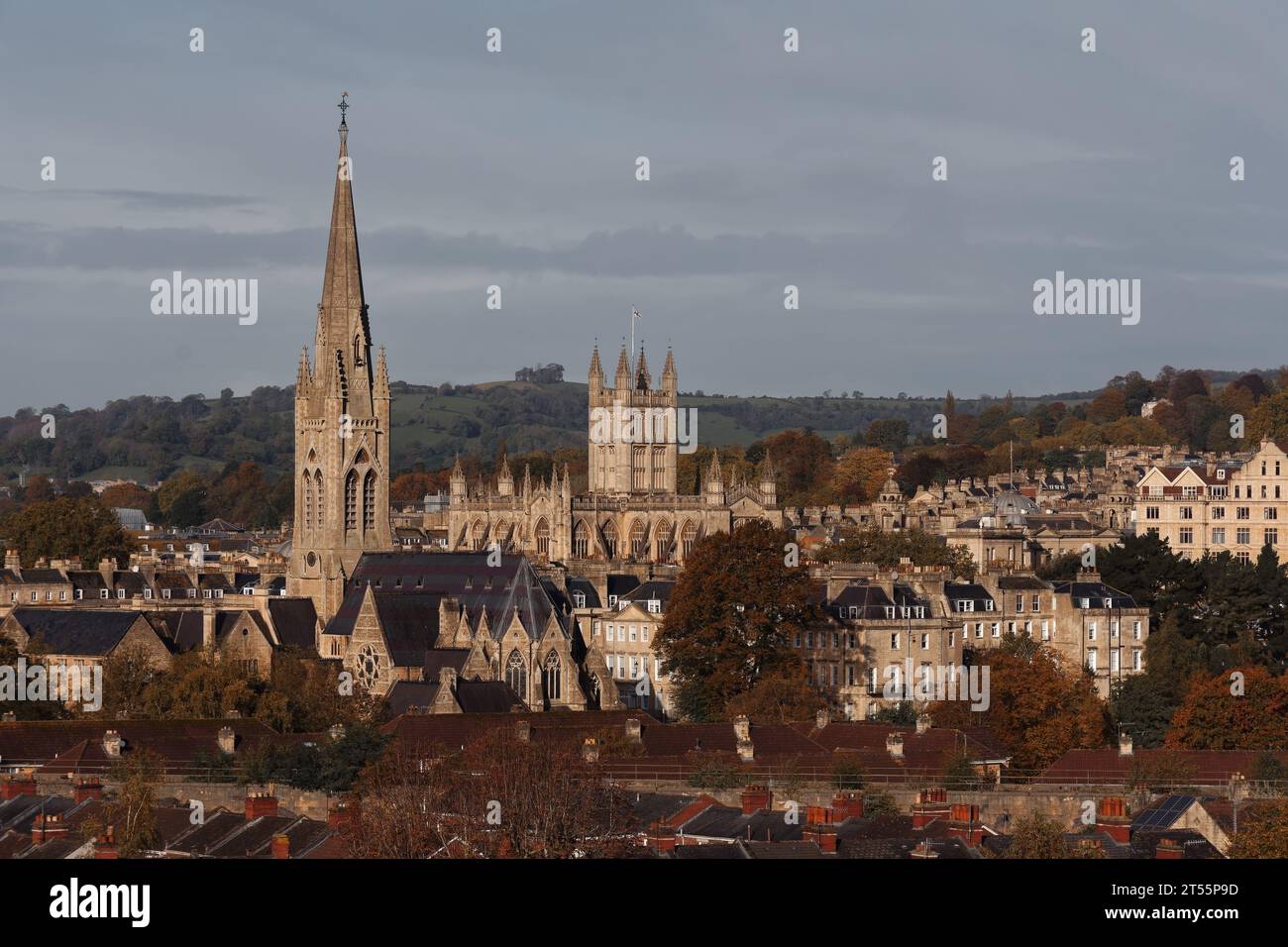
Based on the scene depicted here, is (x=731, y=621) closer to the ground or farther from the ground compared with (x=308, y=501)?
closer to the ground

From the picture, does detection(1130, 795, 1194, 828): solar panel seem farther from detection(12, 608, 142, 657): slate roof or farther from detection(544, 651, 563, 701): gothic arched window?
detection(12, 608, 142, 657): slate roof

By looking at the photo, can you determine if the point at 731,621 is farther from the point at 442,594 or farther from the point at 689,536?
the point at 689,536

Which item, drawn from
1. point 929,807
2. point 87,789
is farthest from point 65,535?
point 929,807

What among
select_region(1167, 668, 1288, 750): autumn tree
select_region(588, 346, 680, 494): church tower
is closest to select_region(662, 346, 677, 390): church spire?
select_region(588, 346, 680, 494): church tower

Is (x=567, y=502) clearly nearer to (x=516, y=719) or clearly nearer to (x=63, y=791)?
(x=516, y=719)

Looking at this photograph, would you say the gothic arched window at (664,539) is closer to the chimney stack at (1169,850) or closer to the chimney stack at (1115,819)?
the chimney stack at (1115,819)
